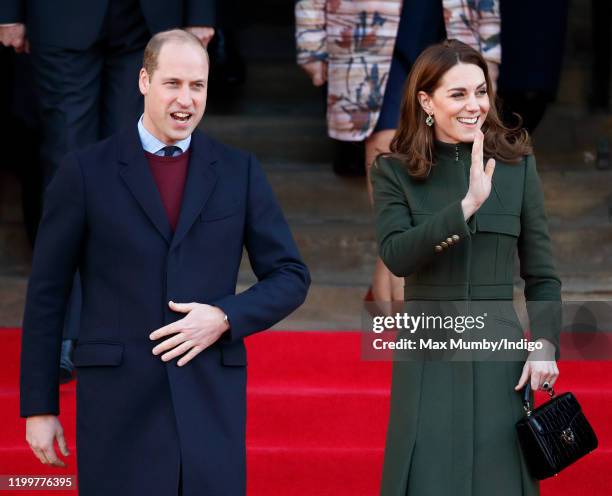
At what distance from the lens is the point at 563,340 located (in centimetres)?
535

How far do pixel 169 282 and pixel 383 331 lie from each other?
1.80 m

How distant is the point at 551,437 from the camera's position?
10.8ft

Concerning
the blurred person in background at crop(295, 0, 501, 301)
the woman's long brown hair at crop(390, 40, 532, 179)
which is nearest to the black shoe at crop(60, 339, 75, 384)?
the blurred person in background at crop(295, 0, 501, 301)

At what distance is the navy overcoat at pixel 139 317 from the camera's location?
3070 millimetres

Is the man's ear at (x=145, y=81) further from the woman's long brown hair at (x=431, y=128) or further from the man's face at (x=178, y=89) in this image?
the woman's long brown hair at (x=431, y=128)

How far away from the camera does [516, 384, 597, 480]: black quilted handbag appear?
10.8 ft

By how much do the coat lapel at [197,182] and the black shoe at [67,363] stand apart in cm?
180

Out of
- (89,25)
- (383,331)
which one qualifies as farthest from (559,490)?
(89,25)

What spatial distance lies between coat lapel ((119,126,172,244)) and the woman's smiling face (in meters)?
0.82

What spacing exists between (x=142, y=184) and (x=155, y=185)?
1.2 inches

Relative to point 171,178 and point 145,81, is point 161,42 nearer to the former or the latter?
point 145,81

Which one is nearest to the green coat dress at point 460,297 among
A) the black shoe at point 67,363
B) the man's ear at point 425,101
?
the man's ear at point 425,101

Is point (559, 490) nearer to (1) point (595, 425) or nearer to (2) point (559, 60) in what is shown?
(1) point (595, 425)

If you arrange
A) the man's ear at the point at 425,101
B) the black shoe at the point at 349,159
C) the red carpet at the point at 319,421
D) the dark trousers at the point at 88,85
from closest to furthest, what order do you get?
1. the man's ear at the point at 425,101
2. the red carpet at the point at 319,421
3. the dark trousers at the point at 88,85
4. the black shoe at the point at 349,159
